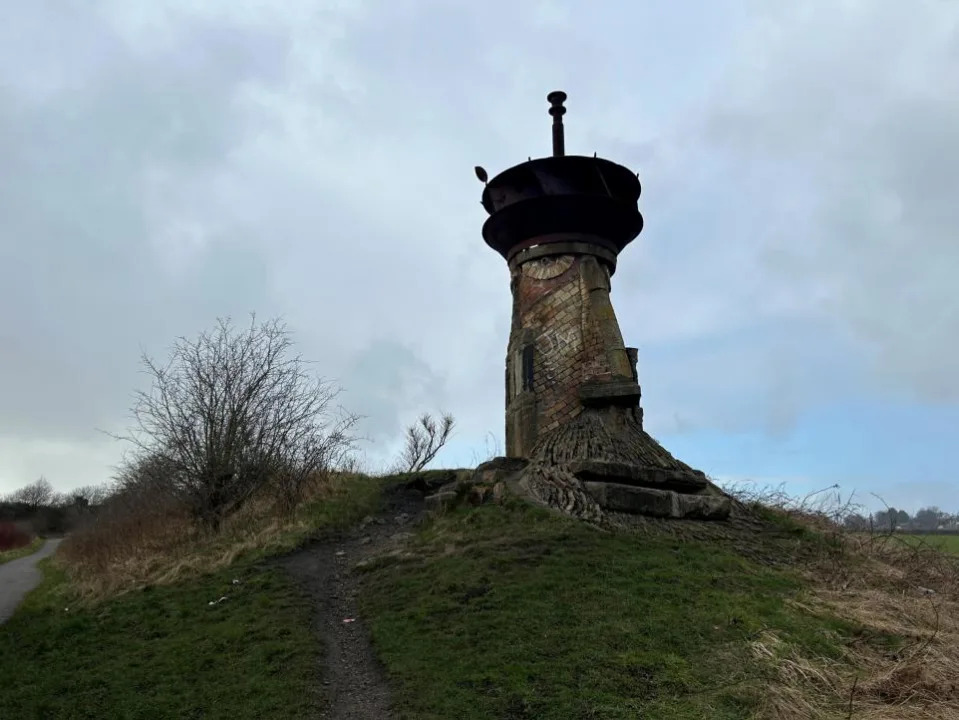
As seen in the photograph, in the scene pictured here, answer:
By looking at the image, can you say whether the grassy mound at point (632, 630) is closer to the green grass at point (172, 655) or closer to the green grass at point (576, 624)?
the green grass at point (576, 624)

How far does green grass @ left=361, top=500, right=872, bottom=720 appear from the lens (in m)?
5.35

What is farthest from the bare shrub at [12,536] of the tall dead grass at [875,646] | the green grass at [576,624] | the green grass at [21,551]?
the tall dead grass at [875,646]

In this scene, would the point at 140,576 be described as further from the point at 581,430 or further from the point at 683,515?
the point at 683,515

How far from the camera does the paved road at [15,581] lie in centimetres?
1332

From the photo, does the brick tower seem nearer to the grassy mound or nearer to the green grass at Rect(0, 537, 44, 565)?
the grassy mound

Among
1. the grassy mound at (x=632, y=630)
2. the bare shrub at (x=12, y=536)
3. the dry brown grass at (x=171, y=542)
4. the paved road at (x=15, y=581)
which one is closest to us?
the grassy mound at (x=632, y=630)

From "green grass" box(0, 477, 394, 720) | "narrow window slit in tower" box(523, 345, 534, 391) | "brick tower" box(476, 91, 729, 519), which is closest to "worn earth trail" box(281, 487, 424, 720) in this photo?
"green grass" box(0, 477, 394, 720)

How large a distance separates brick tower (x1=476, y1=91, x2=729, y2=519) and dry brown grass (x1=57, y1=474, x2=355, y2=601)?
3653mm

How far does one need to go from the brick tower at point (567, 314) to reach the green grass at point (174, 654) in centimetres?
436

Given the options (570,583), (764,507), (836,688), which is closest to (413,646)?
(570,583)

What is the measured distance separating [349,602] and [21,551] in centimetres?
2679

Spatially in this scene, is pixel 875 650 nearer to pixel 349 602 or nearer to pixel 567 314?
pixel 349 602

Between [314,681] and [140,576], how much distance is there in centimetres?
548

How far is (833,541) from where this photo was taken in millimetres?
10383
